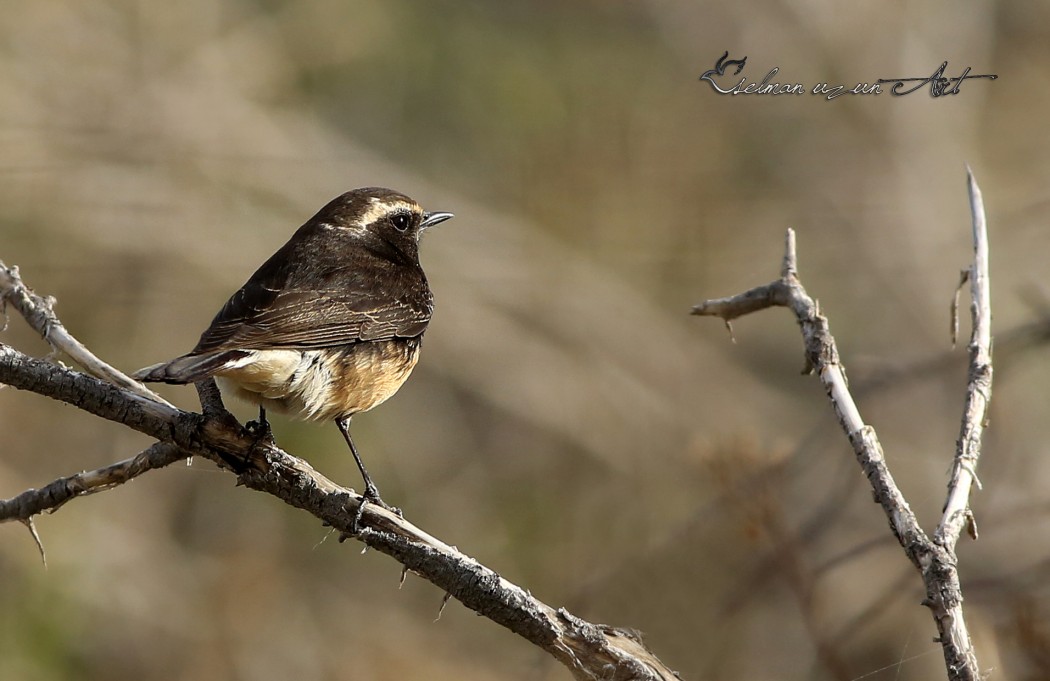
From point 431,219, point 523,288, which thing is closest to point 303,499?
point 431,219

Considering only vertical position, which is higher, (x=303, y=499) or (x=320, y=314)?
(x=320, y=314)

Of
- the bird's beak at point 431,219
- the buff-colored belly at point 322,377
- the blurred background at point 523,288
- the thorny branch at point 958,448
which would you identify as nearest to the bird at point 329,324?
the buff-colored belly at point 322,377

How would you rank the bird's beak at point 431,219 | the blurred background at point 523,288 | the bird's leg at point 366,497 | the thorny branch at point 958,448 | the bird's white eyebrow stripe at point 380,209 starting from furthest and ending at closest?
the blurred background at point 523,288, the bird's beak at point 431,219, the bird's white eyebrow stripe at point 380,209, the bird's leg at point 366,497, the thorny branch at point 958,448

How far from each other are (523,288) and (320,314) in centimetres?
471

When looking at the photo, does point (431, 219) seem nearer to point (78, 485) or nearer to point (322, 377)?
point (322, 377)

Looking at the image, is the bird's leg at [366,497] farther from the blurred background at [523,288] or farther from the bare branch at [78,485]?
the blurred background at [523,288]

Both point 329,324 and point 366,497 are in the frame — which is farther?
point 329,324

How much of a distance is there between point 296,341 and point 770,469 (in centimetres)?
197

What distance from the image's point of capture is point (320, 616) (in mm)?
7688

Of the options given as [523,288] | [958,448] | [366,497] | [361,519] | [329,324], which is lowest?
[361,519]

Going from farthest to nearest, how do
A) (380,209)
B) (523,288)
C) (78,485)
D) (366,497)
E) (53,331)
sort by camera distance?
(523,288) → (380,209) → (366,497) → (53,331) → (78,485)

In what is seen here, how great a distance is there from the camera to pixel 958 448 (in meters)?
2.67

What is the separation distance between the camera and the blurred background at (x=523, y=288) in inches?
283

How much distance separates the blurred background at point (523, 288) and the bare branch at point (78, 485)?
13.1 feet
